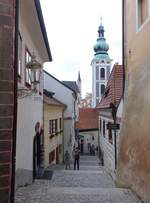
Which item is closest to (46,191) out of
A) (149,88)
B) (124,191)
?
(124,191)

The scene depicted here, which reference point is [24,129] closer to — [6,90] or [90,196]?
[90,196]

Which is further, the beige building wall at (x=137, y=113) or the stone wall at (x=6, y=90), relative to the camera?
the beige building wall at (x=137, y=113)

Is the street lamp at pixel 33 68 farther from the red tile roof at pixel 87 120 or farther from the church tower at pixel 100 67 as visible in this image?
the church tower at pixel 100 67

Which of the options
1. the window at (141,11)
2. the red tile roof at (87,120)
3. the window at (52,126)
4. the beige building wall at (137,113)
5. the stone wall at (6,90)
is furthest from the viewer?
the red tile roof at (87,120)

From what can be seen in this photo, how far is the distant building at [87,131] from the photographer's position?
164 ft

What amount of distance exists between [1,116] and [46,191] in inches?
240

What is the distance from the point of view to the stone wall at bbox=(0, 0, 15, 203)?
4758 millimetres

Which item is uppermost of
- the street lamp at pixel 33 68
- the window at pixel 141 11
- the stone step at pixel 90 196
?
the window at pixel 141 11

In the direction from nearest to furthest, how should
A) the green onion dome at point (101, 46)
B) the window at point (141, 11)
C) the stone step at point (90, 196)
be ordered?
1. the stone step at point (90, 196)
2. the window at point (141, 11)
3. the green onion dome at point (101, 46)

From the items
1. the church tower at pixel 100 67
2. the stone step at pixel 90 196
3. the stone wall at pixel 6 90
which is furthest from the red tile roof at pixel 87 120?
the stone wall at pixel 6 90

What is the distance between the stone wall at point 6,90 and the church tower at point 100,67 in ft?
222

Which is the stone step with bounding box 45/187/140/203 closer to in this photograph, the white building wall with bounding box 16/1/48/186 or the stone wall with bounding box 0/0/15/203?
the white building wall with bounding box 16/1/48/186

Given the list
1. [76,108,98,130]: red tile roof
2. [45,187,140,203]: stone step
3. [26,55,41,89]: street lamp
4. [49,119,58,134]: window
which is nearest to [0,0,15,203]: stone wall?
[45,187,140,203]: stone step

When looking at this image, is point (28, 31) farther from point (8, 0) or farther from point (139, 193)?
point (8, 0)
